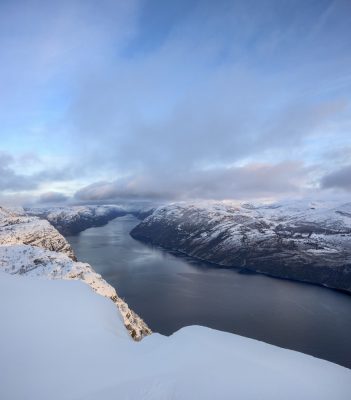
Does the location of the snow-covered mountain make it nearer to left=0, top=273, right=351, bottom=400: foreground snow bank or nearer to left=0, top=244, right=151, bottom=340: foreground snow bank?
left=0, top=244, right=151, bottom=340: foreground snow bank

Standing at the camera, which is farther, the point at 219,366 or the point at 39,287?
the point at 39,287

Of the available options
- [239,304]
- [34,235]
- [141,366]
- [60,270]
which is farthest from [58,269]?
[239,304]

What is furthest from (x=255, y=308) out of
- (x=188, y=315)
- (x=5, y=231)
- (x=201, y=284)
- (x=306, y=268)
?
(x=5, y=231)

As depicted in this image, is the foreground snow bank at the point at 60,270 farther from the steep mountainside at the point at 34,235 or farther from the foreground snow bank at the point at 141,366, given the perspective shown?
the steep mountainside at the point at 34,235

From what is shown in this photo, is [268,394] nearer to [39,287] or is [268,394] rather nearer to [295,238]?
[39,287]

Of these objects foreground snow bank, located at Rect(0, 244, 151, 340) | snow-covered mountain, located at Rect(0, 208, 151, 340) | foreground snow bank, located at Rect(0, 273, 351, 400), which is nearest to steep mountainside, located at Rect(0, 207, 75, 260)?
snow-covered mountain, located at Rect(0, 208, 151, 340)
